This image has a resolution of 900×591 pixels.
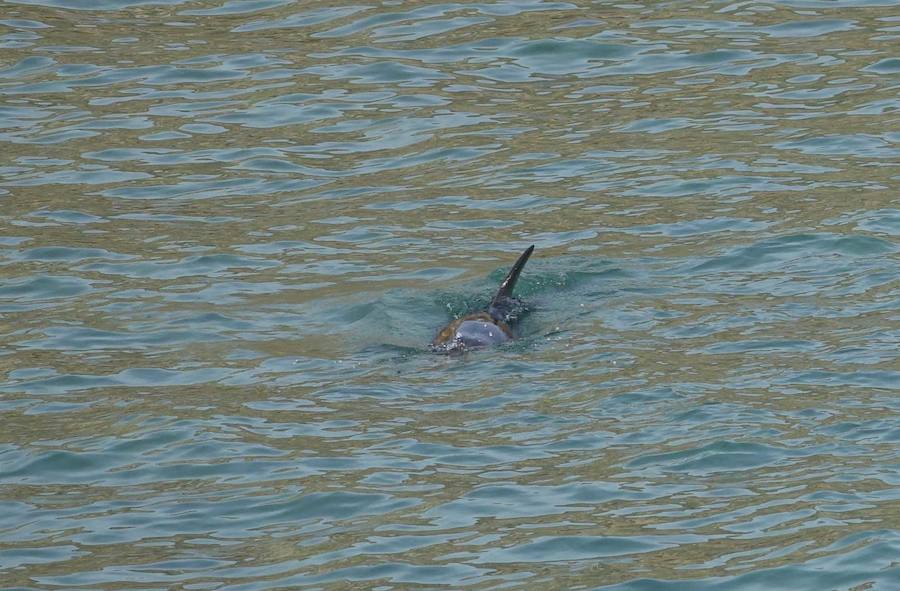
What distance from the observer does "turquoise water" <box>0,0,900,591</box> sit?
20.7ft

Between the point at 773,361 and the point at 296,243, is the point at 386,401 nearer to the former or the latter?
the point at 773,361

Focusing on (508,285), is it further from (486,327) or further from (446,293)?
(446,293)

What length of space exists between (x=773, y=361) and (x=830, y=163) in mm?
3245

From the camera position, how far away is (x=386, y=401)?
25.3 ft

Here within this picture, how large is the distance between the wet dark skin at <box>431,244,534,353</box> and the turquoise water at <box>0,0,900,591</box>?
179 millimetres

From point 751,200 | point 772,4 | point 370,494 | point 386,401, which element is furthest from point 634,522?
point 772,4

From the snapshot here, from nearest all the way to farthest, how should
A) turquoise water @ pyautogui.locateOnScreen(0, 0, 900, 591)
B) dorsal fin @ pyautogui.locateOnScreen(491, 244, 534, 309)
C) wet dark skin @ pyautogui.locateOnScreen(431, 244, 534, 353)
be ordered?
turquoise water @ pyautogui.locateOnScreen(0, 0, 900, 591), wet dark skin @ pyautogui.locateOnScreen(431, 244, 534, 353), dorsal fin @ pyautogui.locateOnScreen(491, 244, 534, 309)

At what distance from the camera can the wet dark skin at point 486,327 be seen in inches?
332

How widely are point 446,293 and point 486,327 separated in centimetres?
95

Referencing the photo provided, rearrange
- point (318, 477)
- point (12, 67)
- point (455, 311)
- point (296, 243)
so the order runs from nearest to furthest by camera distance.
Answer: point (318, 477) < point (455, 311) < point (296, 243) < point (12, 67)

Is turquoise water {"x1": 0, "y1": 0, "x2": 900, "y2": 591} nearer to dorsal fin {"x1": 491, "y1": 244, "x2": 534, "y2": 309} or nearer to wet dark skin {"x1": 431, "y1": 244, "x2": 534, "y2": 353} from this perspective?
wet dark skin {"x1": 431, "y1": 244, "x2": 534, "y2": 353}

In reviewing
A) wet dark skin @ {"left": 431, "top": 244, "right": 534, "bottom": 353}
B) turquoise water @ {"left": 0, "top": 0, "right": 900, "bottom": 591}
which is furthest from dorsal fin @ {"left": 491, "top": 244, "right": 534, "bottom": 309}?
turquoise water @ {"left": 0, "top": 0, "right": 900, "bottom": 591}

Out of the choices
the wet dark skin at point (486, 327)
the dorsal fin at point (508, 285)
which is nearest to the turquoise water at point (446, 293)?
the wet dark skin at point (486, 327)

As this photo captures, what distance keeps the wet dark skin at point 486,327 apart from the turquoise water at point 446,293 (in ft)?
0.59
